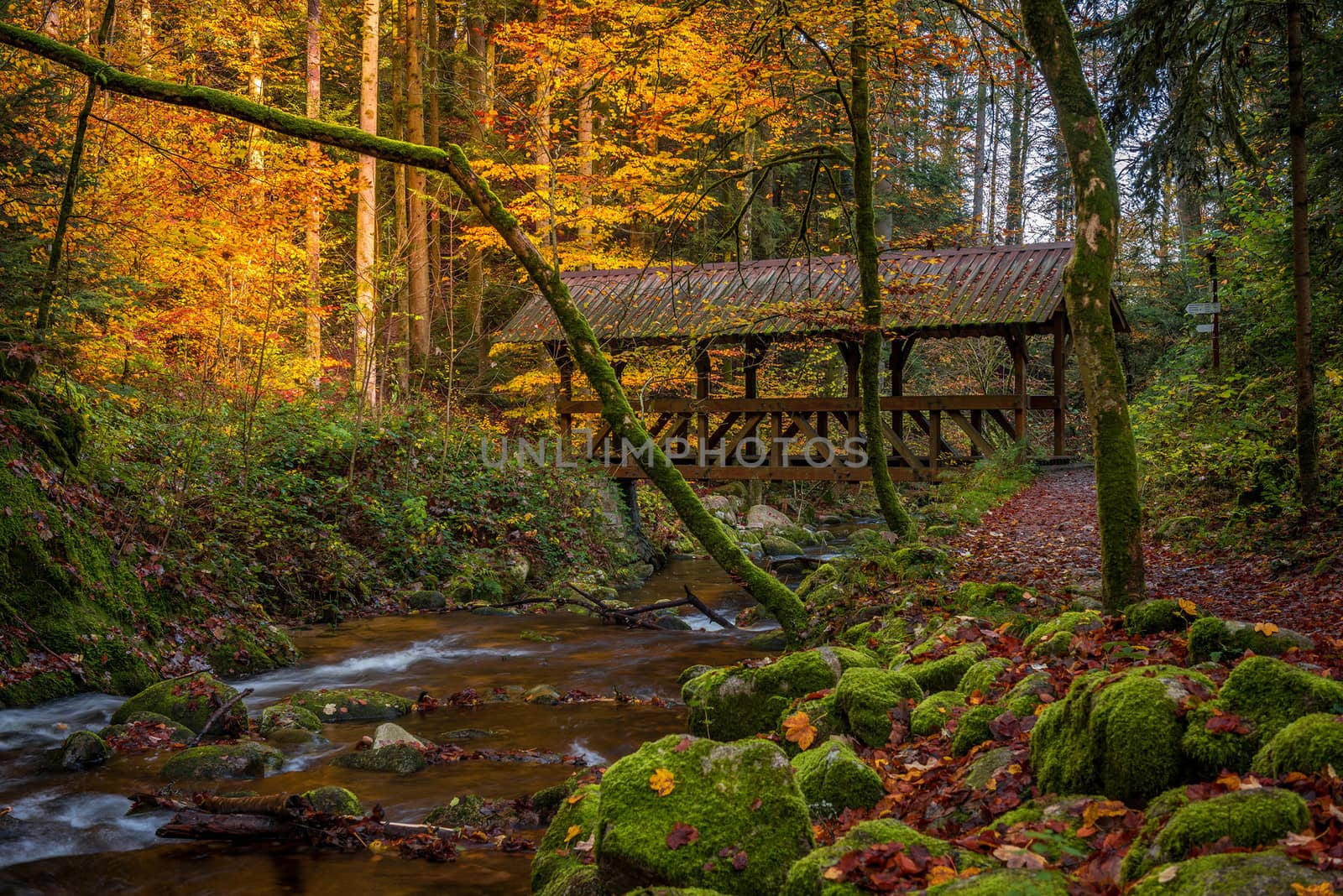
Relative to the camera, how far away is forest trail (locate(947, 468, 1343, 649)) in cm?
A: 615

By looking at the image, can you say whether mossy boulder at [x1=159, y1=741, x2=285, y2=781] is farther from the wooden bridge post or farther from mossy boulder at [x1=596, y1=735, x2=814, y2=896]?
the wooden bridge post

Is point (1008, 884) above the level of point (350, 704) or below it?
above

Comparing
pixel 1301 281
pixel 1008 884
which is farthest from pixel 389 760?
pixel 1301 281

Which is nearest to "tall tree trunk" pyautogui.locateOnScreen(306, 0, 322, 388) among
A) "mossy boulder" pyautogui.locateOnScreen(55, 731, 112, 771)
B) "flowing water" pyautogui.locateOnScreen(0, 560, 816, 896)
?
"flowing water" pyautogui.locateOnScreen(0, 560, 816, 896)

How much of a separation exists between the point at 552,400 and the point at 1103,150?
47.2 feet

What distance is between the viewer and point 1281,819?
2.56 meters

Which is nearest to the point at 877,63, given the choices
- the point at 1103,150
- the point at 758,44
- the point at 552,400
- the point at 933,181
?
the point at 758,44

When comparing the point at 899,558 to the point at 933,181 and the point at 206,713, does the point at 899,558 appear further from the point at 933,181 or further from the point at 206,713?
the point at 933,181

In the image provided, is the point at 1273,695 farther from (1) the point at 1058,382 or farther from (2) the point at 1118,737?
(1) the point at 1058,382

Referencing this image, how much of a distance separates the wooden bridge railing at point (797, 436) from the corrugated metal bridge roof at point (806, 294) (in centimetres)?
110

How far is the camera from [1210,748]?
324cm

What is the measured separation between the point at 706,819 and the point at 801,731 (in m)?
1.70

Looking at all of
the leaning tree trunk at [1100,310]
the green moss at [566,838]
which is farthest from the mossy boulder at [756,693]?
the leaning tree trunk at [1100,310]

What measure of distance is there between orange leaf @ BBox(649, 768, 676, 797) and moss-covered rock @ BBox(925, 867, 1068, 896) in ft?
3.42
